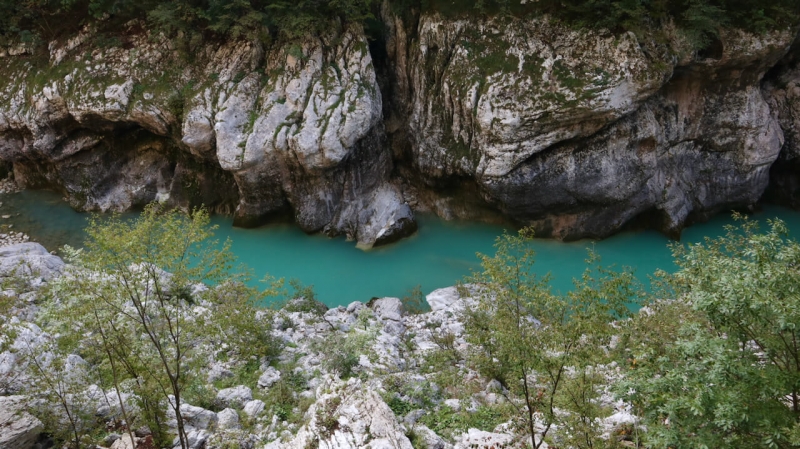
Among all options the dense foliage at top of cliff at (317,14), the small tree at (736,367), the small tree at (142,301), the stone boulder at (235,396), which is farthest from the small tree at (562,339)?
the dense foliage at top of cliff at (317,14)

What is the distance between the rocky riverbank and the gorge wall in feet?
18.7

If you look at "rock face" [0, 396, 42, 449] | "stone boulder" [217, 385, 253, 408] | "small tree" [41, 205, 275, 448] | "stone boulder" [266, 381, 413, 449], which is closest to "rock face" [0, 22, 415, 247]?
"stone boulder" [217, 385, 253, 408]

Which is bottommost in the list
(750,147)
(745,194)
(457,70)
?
(745,194)

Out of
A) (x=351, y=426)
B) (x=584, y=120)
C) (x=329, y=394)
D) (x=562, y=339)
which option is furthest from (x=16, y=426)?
(x=584, y=120)

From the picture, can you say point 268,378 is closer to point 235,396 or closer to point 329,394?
point 235,396

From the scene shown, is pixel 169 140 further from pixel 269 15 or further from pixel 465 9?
pixel 465 9

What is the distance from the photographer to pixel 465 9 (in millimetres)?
15453

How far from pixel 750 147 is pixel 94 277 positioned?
59.4 ft

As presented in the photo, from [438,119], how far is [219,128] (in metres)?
7.15

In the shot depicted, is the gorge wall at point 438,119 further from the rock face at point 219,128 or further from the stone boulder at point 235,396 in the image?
the stone boulder at point 235,396

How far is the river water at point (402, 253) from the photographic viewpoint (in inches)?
593

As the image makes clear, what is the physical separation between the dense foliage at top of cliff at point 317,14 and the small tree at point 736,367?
11238 mm

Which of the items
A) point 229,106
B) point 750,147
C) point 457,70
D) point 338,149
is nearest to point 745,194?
point 750,147

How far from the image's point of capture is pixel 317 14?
51.1 ft
